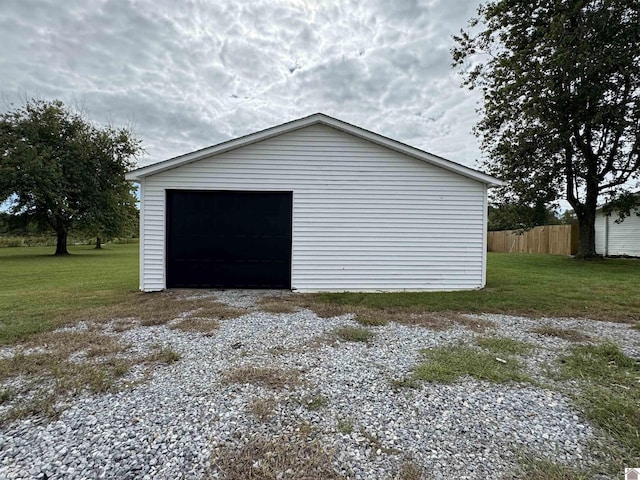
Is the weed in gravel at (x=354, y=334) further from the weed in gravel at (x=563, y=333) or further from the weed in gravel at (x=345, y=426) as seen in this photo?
the weed in gravel at (x=563, y=333)

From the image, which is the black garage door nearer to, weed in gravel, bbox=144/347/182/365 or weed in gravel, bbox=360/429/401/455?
weed in gravel, bbox=144/347/182/365

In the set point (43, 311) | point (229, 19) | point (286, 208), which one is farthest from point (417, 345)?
point (229, 19)

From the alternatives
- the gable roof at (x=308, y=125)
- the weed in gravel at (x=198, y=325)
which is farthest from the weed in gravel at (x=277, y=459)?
the gable roof at (x=308, y=125)

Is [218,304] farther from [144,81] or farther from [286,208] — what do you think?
[144,81]

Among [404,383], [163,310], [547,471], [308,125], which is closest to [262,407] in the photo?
[404,383]

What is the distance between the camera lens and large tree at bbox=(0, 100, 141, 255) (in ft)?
56.7

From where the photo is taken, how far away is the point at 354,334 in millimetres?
4047

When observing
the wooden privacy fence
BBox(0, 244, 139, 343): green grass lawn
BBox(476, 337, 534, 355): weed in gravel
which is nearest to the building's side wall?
the wooden privacy fence

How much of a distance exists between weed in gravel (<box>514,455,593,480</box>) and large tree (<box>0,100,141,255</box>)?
23.0m

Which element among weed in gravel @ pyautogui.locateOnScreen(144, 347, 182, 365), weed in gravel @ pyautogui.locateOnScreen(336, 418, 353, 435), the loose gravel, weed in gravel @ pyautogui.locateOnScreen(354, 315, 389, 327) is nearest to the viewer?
the loose gravel

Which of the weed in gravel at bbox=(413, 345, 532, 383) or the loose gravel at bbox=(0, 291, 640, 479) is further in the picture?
the weed in gravel at bbox=(413, 345, 532, 383)

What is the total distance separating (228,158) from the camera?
704cm

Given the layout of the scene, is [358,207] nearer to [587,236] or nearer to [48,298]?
[48,298]

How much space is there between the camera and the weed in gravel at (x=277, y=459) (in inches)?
65.9
